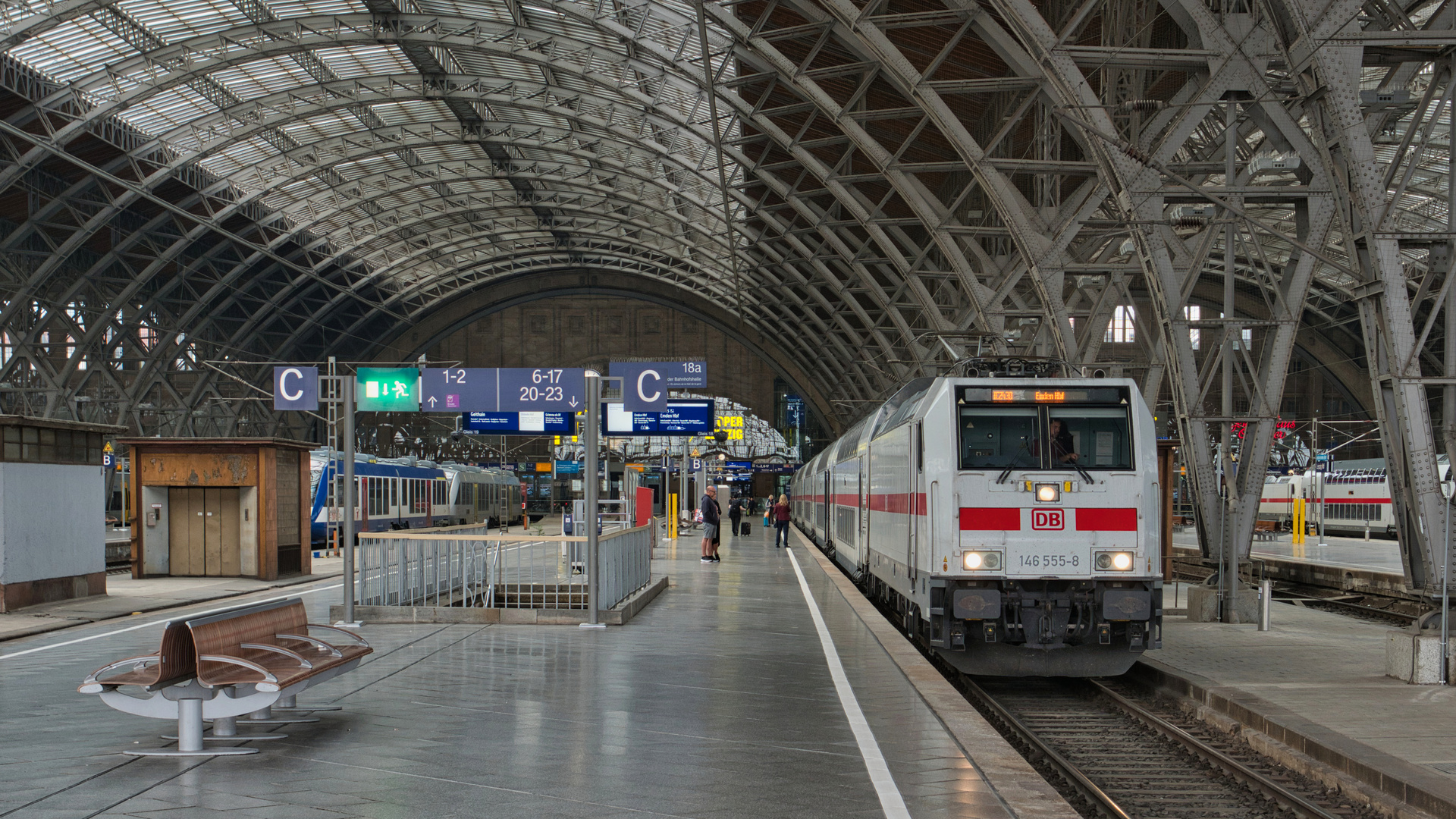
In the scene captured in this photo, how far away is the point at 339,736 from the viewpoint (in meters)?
7.87

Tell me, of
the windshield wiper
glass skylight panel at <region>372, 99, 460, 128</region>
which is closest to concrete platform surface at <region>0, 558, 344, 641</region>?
the windshield wiper

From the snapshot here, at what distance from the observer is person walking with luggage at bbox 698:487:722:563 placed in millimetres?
29562

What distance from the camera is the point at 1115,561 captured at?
1208 centimetres

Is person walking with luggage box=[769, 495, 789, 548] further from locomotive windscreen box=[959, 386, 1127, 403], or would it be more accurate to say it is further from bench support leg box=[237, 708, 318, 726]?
bench support leg box=[237, 708, 318, 726]

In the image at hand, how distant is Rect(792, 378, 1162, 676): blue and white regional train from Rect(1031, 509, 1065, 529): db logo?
2cm

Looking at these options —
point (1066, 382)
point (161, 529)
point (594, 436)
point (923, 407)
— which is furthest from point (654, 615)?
point (161, 529)

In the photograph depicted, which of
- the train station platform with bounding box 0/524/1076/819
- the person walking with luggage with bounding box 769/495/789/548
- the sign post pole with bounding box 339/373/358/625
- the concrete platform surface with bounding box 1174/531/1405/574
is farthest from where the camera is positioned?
the person walking with luggage with bounding box 769/495/789/548

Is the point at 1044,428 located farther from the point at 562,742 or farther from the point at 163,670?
the point at 163,670

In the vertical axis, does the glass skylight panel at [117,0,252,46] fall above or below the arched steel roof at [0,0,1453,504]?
above

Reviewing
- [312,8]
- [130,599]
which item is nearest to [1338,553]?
[130,599]

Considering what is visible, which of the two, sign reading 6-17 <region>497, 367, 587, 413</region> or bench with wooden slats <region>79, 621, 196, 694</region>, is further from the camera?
sign reading 6-17 <region>497, 367, 587, 413</region>

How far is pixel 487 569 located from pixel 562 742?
1031 centimetres

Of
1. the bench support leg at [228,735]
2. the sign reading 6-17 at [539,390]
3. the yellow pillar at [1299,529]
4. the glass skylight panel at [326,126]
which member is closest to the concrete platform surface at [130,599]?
the sign reading 6-17 at [539,390]

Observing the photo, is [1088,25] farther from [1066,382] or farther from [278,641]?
[278,641]
